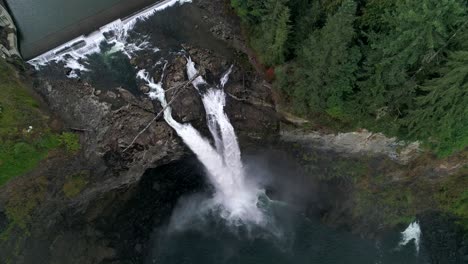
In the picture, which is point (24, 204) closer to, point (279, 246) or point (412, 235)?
point (279, 246)

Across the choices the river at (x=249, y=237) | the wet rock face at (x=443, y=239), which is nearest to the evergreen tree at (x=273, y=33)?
the river at (x=249, y=237)

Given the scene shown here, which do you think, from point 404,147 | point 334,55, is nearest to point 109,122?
point 334,55

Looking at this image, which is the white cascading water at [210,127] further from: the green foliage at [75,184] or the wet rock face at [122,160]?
the green foliage at [75,184]

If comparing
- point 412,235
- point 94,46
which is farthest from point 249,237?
point 94,46

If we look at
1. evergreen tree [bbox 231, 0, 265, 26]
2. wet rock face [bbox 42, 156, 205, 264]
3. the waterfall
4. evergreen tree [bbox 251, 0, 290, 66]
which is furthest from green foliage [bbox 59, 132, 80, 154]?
evergreen tree [bbox 231, 0, 265, 26]

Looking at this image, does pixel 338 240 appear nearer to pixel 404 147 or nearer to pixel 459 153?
pixel 404 147

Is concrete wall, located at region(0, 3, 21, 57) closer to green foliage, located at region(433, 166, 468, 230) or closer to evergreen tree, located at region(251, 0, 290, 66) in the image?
evergreen tree, located at region(251, 0, 290, 66)

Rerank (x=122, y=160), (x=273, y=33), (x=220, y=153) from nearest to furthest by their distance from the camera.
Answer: (x=273, y=33) < (x=122, y=160) < (x=220, y=153)
